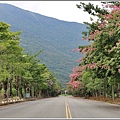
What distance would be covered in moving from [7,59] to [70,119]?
2544 centimetres

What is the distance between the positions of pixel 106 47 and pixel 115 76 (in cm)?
370

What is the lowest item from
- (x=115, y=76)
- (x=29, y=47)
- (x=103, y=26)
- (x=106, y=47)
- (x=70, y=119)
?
(x=70, y=119)

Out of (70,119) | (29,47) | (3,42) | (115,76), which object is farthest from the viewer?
(29,47)

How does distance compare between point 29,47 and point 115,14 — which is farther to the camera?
point 29,47

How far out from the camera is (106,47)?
27.9 m

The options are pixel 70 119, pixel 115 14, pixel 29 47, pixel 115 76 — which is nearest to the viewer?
pixel 70 119

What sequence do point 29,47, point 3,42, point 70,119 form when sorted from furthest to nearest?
point 29,47, point 3,42, point 70,119

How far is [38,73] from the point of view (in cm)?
8550

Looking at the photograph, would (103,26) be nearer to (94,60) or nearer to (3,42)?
(94,60)

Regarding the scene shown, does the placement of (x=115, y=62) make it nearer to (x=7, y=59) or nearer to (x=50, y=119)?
(x=50, y=119)

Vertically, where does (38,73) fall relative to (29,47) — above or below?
below

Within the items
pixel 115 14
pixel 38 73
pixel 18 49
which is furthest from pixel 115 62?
pixel 38 73

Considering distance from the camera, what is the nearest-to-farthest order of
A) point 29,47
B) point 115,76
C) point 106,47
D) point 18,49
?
point 106,47, point 115,76, point 18,49, point 29,47

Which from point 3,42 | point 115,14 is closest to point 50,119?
point 115,14
